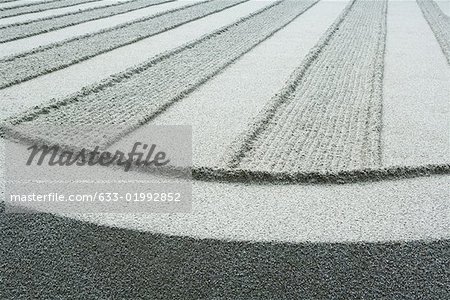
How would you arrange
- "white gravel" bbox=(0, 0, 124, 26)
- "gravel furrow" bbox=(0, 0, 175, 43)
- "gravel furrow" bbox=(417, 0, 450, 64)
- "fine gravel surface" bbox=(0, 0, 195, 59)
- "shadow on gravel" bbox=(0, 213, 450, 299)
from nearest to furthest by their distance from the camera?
"shadow on gravel" bbox=(0, 213, 450, 299) → "fine gravel surface" bbox=(0, 0, 195, 59) → "gravel furrow" bbox=(0, 0, 175, 43) → "gravel furrow" bbox=(417, 0, 450, 64) → "white gravel" bbox=(0, 0, 124, 26)

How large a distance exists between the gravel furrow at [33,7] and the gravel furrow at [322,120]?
6.07ft

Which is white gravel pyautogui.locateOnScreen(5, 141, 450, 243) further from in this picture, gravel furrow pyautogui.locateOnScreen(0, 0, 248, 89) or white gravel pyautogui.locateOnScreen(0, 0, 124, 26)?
white gravel pyautogui.locateOnScreen(0, 0, 124, 26)

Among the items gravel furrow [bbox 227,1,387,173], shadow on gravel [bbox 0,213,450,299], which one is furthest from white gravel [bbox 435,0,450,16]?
shadow on gravel [bbox 0,213,450,299]

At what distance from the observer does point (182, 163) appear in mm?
1235

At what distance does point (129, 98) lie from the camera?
171 cm

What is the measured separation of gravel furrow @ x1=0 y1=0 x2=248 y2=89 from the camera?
200cm

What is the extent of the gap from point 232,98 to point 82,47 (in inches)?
38.1

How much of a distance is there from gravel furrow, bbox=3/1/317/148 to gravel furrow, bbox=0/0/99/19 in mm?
1286

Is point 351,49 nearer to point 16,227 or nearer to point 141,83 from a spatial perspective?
point 141,83

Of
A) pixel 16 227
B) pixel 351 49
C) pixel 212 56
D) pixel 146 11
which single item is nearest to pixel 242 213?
pixel 16 227

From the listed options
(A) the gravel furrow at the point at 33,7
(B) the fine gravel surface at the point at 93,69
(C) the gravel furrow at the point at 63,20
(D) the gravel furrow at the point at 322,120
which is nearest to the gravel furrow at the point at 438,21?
(D) the gravel furrow at the point at 322,120

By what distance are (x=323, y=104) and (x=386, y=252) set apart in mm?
831

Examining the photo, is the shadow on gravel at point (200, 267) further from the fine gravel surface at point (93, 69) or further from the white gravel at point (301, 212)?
the fine gravel surface at point (93, 69)

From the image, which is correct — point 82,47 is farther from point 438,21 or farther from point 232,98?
point 438,21
